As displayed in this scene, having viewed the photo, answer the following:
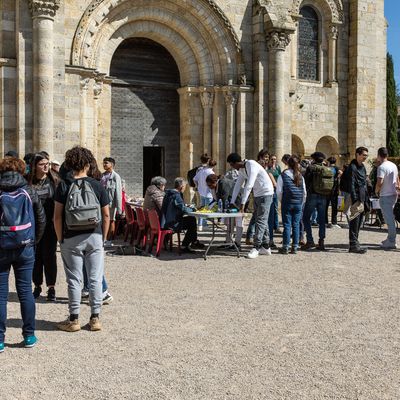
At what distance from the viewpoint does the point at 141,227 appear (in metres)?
11.8

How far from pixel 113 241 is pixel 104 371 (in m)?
8.48

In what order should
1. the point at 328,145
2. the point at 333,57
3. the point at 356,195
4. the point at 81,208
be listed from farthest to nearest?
the point at 328,145 < the point at 333,57 < the point at 356,195 < the point at 81,208

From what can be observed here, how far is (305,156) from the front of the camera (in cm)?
2016

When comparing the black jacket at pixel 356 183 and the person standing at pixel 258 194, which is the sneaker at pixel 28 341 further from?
the black jacket at pixel 356 183

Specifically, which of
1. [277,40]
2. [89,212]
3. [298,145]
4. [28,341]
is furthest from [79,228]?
[298,145]

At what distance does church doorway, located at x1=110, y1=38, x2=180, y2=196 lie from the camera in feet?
58.1

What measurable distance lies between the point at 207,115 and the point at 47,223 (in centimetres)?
1138

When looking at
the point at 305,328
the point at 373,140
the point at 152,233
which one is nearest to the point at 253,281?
the point at 305,328

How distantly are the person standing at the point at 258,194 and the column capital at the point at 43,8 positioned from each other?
6147mm

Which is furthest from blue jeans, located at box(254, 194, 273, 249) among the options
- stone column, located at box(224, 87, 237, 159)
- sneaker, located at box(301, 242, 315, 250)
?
stone column, located at box(224, 87, 237, 159)

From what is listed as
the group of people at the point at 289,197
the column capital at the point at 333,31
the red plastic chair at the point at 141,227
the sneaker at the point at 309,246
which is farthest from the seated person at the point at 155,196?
the column capital at the point at 333,31

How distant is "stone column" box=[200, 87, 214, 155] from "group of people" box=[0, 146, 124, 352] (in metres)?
11.2

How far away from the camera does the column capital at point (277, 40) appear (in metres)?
17.6

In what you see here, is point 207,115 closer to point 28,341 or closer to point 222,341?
point 222,341
